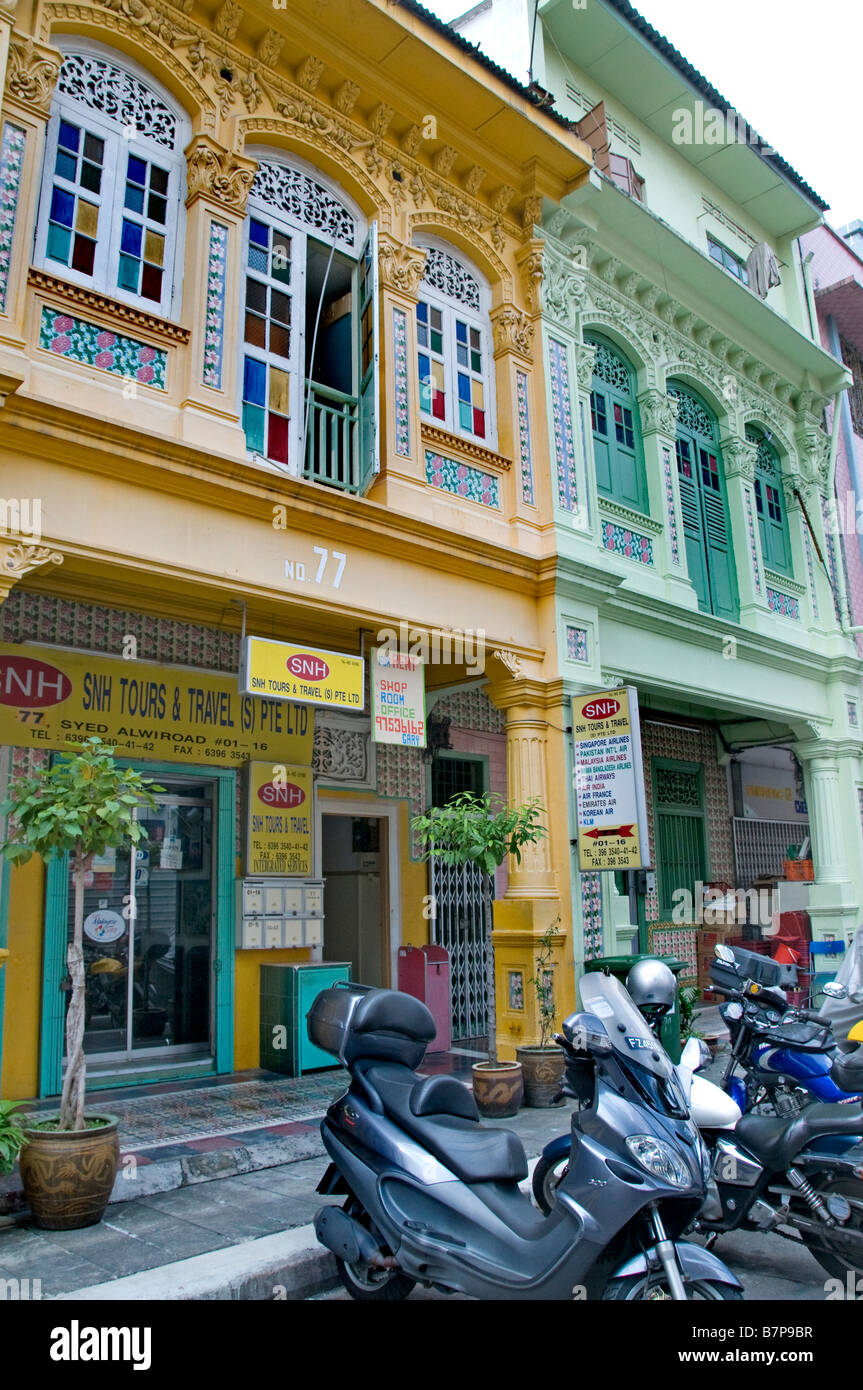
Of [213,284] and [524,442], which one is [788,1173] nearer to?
[213,284]

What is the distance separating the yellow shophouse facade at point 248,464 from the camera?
659cm

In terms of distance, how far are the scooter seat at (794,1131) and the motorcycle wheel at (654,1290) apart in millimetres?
1009

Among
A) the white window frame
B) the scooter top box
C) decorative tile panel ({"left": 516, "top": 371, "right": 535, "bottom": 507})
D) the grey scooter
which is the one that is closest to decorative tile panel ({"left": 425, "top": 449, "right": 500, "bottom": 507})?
decorative tile panel ({"left": 516, "top": 371, "right": 535, "bottom": 507})

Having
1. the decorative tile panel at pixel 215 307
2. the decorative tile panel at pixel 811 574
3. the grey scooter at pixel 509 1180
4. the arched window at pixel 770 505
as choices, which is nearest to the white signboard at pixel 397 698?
the decorative tile panel at pixel 215 307

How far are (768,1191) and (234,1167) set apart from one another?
3165 millimetres

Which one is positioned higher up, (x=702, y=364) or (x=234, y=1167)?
(x=702, y=364)

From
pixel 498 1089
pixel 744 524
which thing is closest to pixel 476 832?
pixel 498 1089

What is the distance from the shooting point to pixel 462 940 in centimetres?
1076

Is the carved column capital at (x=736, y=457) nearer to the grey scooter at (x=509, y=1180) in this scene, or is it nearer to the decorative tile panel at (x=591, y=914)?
the decorative tile panel at (x=591, y=914)

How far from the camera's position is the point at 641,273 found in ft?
36.5

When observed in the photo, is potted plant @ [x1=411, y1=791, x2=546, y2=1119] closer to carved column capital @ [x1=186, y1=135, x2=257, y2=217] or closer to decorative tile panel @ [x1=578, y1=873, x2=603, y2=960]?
decorative tile panel @ [x1=578, y1=873, x2=603, y2=960]
